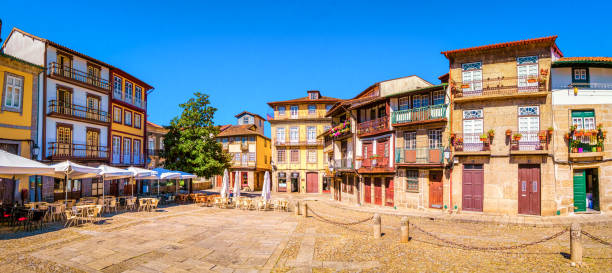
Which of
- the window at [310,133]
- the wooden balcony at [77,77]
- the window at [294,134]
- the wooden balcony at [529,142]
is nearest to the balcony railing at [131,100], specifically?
the wooden balcony at [77,77]

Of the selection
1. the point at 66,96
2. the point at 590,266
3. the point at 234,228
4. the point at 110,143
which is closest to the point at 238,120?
the point at 110,143

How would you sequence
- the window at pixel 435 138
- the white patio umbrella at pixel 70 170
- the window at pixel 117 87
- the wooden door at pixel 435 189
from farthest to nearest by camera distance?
the window at pixel 117 87
the window at pixel 435 138
the wooden door at pixel 435 189
the white patio umbrella at pixel 70 170

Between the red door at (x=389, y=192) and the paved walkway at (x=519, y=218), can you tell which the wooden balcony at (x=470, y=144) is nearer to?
the paved walkway at (x=519, y=218)

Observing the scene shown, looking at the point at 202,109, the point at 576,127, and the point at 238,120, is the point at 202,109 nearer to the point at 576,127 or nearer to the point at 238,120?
the point at 238,120

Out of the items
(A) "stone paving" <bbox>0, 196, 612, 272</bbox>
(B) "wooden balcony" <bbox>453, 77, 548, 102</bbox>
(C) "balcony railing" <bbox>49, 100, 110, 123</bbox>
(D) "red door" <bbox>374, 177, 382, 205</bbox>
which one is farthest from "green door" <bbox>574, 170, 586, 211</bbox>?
(C) "balcony railing" <bbox>49, 100, 110, 123</bbox>

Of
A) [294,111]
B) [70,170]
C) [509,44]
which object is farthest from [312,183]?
[70,170]

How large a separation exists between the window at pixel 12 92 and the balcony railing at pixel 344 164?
22984 mm

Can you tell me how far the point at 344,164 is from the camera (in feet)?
91.8

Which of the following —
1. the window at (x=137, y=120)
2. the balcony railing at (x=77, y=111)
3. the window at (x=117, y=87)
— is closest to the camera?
the balcony railing at (x=77, y=111)

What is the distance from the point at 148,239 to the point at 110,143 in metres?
19.7

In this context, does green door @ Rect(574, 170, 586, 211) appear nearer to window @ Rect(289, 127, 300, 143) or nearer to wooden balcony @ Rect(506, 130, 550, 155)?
wooden balcony @ Rect(506, 130, 550, 155)

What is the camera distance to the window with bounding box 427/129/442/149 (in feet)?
69.1

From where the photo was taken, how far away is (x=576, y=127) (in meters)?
18.0

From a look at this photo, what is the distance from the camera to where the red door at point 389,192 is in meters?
23.3
